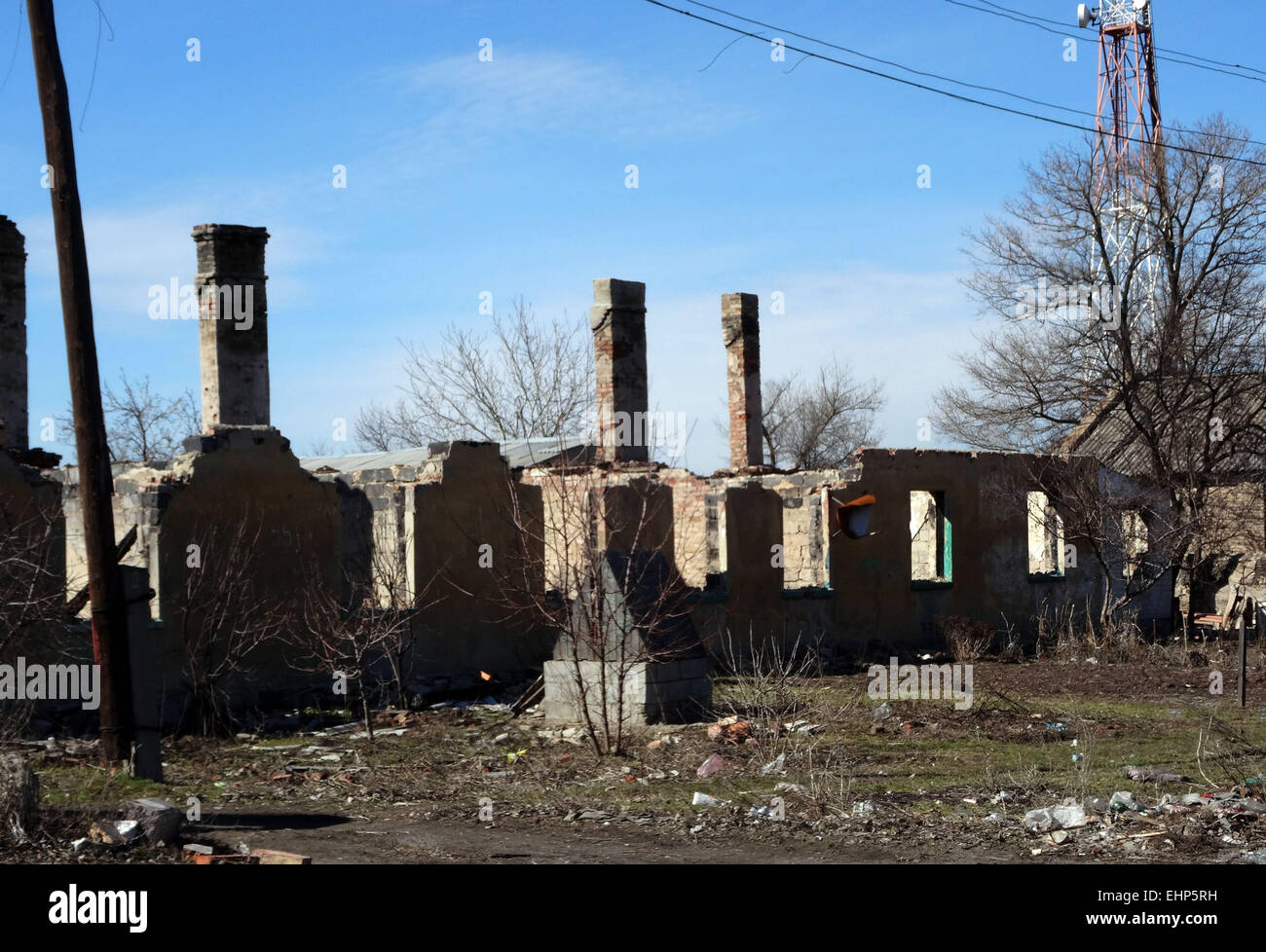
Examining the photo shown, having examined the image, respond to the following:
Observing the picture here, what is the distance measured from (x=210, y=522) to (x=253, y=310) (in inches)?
172

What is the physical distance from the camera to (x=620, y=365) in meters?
21.4

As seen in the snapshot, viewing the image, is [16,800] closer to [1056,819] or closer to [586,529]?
[586,529]

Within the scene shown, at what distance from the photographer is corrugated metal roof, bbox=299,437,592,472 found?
77.4 feet

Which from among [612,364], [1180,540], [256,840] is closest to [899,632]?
[1180,540]

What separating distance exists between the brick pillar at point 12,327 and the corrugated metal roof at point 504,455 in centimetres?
517

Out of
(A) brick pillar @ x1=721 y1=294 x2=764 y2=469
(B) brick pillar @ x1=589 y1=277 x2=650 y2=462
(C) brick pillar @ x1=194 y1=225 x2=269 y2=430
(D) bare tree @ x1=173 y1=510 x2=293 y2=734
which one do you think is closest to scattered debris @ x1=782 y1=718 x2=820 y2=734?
(D) bare tree @ x1=173 y1=510 x2=293 y2=734

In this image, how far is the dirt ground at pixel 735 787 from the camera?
315 inches

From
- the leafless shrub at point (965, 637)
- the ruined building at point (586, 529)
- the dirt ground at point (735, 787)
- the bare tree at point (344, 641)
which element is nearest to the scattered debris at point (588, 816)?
the dirt ground at point (735, 787)

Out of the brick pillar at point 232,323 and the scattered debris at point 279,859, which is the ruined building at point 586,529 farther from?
the scattered debris at point 279,859

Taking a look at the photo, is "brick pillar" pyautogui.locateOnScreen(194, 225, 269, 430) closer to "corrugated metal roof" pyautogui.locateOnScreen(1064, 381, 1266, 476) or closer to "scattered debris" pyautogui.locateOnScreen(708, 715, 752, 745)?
"scattered debris" pyautogui.locateOnScreen(708, 715, 752, 745)

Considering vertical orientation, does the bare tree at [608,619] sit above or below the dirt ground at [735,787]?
above

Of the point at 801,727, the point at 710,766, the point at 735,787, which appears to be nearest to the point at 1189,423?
the point at 801,727

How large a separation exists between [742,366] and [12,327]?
1168 cm

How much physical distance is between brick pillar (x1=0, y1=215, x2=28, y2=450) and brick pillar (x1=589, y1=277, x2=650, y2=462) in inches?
326
